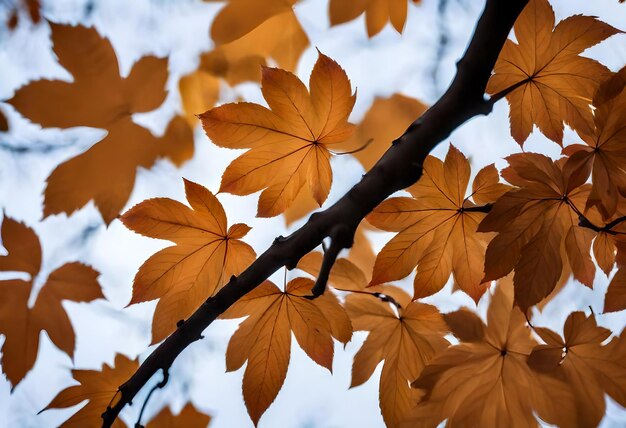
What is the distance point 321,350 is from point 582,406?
0.31 m

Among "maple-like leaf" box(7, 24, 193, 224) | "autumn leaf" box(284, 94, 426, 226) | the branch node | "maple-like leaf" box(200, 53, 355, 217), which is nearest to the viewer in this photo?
the branch node

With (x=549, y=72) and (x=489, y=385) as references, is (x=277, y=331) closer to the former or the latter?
(x=489, y=385)

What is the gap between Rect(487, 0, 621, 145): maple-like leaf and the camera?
0.50 m

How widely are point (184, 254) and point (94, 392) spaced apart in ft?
0.66

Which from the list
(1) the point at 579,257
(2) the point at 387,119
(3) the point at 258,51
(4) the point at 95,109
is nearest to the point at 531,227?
(1) the point at 579,257

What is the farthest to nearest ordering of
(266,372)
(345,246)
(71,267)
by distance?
(71,267)
(266,372)
(345,246)

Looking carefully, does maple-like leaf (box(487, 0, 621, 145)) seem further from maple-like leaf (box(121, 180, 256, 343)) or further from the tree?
maple-like leaf (box(121, 180, 256, 343))

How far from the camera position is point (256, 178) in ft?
1.66

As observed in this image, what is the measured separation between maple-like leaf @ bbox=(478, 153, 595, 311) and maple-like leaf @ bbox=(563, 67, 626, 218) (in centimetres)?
2

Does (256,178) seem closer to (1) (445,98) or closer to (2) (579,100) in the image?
(1) (445,98)

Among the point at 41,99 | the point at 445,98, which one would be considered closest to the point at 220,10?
the point at 41,99

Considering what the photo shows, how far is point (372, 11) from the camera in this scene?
2.01 ft

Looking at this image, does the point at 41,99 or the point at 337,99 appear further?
the point at 41,99

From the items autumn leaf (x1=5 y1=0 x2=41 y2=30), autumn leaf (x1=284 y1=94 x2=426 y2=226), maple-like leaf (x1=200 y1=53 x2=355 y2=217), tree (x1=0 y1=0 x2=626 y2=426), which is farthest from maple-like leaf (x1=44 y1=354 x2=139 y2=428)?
autumn leaf (x1=5 y1=0 x2=41 y2=30)
